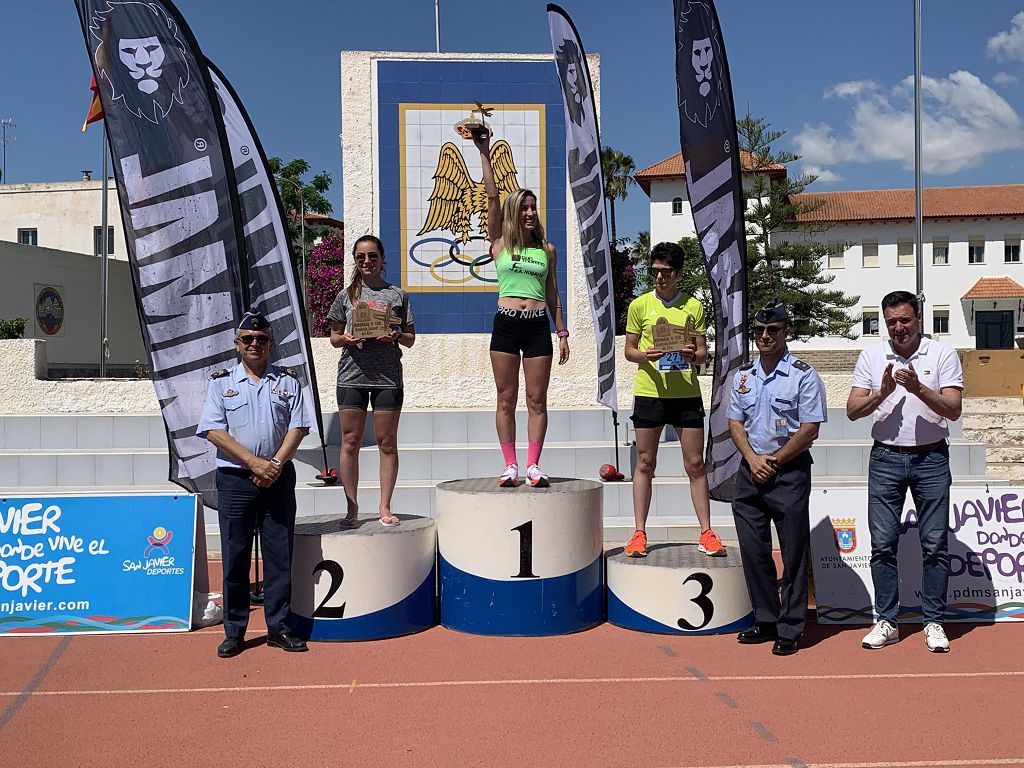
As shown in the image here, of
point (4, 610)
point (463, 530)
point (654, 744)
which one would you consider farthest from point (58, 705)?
point (654, 744)

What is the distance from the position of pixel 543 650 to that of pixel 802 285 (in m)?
35.7

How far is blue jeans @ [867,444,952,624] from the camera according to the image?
16.8 ft

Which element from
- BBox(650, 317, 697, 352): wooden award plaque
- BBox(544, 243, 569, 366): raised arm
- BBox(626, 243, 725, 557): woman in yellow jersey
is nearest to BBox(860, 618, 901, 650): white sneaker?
BBox(626, 243, 725, 557): woman in yellow jersey

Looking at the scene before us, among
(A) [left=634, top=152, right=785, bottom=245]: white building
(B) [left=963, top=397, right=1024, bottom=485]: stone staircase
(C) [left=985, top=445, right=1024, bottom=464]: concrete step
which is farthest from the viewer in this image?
(A) [left=634, top=152, right=785, bottom=245]: white building

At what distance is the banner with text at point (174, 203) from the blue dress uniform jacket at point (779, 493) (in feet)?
11.3

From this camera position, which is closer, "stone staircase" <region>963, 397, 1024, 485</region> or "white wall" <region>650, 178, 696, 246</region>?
"stone staircase" <region>963, 397, 1024, 485</region>

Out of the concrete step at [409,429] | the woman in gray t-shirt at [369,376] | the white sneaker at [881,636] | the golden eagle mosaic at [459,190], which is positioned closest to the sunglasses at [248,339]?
the woman in gray t-shirt at [369,376]

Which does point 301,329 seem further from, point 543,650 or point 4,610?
point 543,650

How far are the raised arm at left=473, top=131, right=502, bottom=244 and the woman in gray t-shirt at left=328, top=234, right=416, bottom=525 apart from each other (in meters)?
0.67

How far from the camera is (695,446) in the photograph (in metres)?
5.72

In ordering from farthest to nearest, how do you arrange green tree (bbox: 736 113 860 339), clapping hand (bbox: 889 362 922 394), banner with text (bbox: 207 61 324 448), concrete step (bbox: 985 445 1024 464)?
1. green tree (bbox: 736 113 860 339)
2. concrete step (bbox: 985 445 1024 464)
3. banner with text (bbox: 207 61 324 448)
4. clapping hand (bbox: 889 362 922 394)

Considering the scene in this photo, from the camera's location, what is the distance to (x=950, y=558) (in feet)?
19.2

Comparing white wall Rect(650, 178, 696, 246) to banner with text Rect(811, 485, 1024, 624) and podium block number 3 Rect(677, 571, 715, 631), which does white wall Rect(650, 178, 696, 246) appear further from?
podium block number 3 Rect(677, 571, 715, 631)

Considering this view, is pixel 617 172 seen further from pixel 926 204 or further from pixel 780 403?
pixel 780 403
